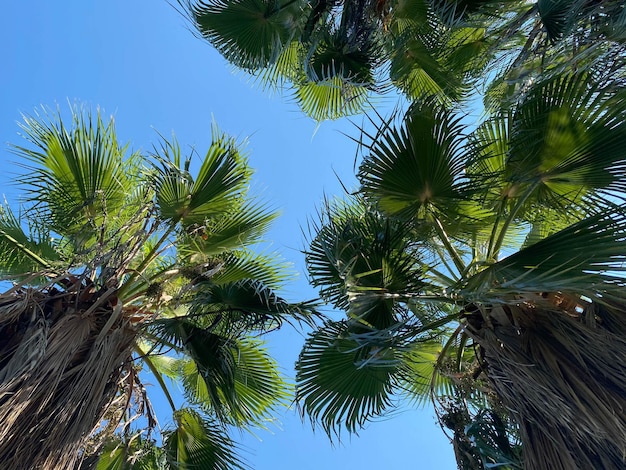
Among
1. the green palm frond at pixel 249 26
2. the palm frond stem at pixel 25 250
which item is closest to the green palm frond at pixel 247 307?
the palm frond stem at pixel 25 250

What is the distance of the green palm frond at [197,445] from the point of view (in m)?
3.59

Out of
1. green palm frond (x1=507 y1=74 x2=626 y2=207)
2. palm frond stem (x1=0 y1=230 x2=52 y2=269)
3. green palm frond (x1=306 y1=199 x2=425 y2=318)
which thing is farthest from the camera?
palm frond stem (x1=0 y1=230 x2=52 y2=269)

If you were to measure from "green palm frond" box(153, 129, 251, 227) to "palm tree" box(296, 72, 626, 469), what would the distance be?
848 millimetres

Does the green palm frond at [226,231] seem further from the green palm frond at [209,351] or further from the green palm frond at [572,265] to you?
the green palm frond at [572,265]

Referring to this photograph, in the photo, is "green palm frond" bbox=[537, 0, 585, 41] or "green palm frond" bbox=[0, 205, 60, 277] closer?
"green palm frond" bbox=[537, 0, 585, 41]

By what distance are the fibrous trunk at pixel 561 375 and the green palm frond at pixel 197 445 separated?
6.84ft

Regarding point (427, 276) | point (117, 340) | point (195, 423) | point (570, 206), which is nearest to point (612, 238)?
point (570, 206)

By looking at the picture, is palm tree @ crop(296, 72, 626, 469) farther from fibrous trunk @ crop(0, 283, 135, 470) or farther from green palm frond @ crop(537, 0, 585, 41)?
fibrous trunk @ crop(0, 283, 135, 470)

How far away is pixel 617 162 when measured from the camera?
2.39 m

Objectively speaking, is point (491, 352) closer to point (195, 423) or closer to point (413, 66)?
point (195, 423)

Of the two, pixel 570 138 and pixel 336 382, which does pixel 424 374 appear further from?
pixel 570 138

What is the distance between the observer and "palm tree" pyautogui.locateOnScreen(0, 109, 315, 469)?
111 inches

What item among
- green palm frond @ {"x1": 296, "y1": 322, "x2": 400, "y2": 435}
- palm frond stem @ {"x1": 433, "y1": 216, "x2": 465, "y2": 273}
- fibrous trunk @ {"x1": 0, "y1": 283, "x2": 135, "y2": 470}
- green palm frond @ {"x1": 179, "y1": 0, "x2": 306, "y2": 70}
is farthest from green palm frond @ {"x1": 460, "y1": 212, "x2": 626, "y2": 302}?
green palm frond @ {"x1": 179, "y1": 0, "x2": 306, "y2": 70}

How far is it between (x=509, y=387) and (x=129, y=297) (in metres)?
2.43
